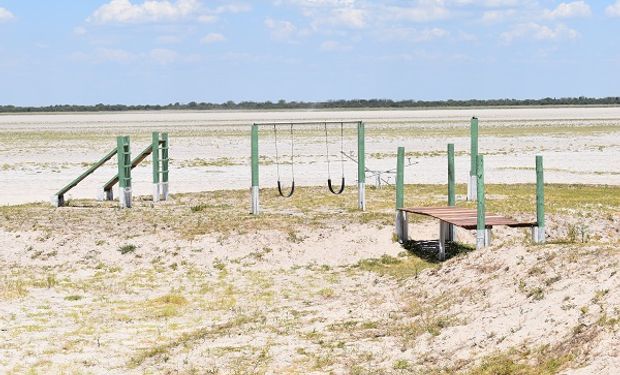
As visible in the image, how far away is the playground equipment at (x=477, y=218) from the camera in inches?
584

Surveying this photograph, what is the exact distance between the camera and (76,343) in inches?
465

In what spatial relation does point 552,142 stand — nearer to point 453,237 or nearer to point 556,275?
point 453,237

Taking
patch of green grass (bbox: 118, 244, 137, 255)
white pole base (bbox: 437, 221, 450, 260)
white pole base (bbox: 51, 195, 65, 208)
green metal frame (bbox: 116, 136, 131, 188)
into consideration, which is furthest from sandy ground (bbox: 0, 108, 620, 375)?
green metal frame (bbox: 116, 136, 131, 188)

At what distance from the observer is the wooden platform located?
15.1 meters

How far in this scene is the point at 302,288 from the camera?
49.0 feet

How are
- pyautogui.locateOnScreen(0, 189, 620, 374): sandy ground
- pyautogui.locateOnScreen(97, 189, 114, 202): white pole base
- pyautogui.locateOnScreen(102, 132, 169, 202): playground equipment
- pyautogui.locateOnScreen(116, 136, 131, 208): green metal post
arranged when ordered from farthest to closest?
pyautogui.locateOnScreen(97, 189, 114, 202): white pole base → pyautogui.locateOnScreen(102, 132, 169, 202): playground equipment → pyautogui.locateOnScreen(116, 136, 131, 208): green metal post → pyautogui.locateOnScreen(0, 189, 620, 374): sandy ground

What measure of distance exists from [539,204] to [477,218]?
922 millimetres

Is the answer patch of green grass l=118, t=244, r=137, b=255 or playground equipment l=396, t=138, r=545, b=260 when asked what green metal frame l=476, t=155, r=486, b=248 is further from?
patch of green grass l=118, t=244, r=137, b=255

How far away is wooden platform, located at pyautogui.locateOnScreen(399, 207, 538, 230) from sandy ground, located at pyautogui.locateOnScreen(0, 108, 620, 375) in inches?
20.8

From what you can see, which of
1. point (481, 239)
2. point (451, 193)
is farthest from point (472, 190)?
point (481, 239)

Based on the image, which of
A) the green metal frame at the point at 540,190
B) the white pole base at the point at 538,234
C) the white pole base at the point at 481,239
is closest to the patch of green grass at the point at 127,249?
the white pole base at the point at 481,239

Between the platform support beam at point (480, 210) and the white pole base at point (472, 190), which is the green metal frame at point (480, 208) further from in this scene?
the white pole base at point (472, 190)

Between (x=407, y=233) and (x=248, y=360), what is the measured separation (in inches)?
278

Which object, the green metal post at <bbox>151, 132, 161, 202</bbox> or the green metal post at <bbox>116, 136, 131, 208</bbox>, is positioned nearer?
the green metal post at <bbox>116, 136, 131, 208</bbox>
